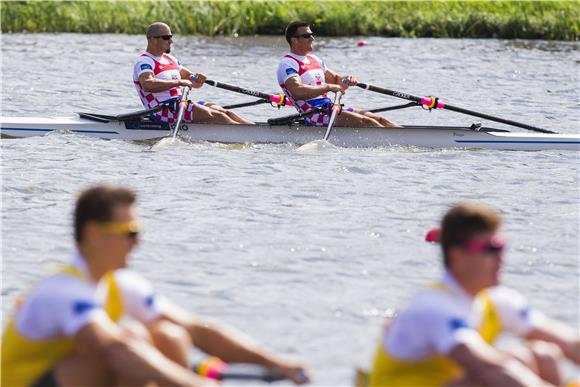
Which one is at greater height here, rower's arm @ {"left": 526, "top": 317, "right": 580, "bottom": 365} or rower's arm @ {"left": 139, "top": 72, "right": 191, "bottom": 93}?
rower's arm @ {"left": 526, "top": 317, "right": 580, "bottom": 365}

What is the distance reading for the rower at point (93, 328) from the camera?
204 inches

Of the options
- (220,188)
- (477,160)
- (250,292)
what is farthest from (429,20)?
(250,292)

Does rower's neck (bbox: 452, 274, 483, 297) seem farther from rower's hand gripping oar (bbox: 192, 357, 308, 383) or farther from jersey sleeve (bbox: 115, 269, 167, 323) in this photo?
jersey sleeve (bbox: 115, 269, 167, 323)

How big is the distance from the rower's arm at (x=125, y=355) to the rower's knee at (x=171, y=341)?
325 mm

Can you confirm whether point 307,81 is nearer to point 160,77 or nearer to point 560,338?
point 160,77

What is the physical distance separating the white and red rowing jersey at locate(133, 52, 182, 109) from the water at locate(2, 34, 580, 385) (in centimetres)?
62

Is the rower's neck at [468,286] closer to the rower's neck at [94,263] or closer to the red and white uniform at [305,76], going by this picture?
the rower's neck at [94,263]

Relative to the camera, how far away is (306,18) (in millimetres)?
33531

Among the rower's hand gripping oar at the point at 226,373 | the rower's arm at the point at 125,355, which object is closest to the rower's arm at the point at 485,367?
the rower's hand gripping oar at the point at 226,373

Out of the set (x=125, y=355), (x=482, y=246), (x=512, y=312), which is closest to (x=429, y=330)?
(x=482, y=246)

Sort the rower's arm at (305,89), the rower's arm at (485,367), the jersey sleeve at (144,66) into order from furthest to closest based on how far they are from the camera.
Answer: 1. the jersey sleeve at (144,66)
2. the rower's arm at (305,89)
3. the rower's arm at (485,367)

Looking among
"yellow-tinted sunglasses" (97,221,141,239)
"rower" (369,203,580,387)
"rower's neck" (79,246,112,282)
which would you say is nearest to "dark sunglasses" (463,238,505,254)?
"rower" (369,203,580,387)

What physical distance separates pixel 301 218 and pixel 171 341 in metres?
6.33

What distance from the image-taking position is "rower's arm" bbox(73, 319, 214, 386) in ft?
17.0
